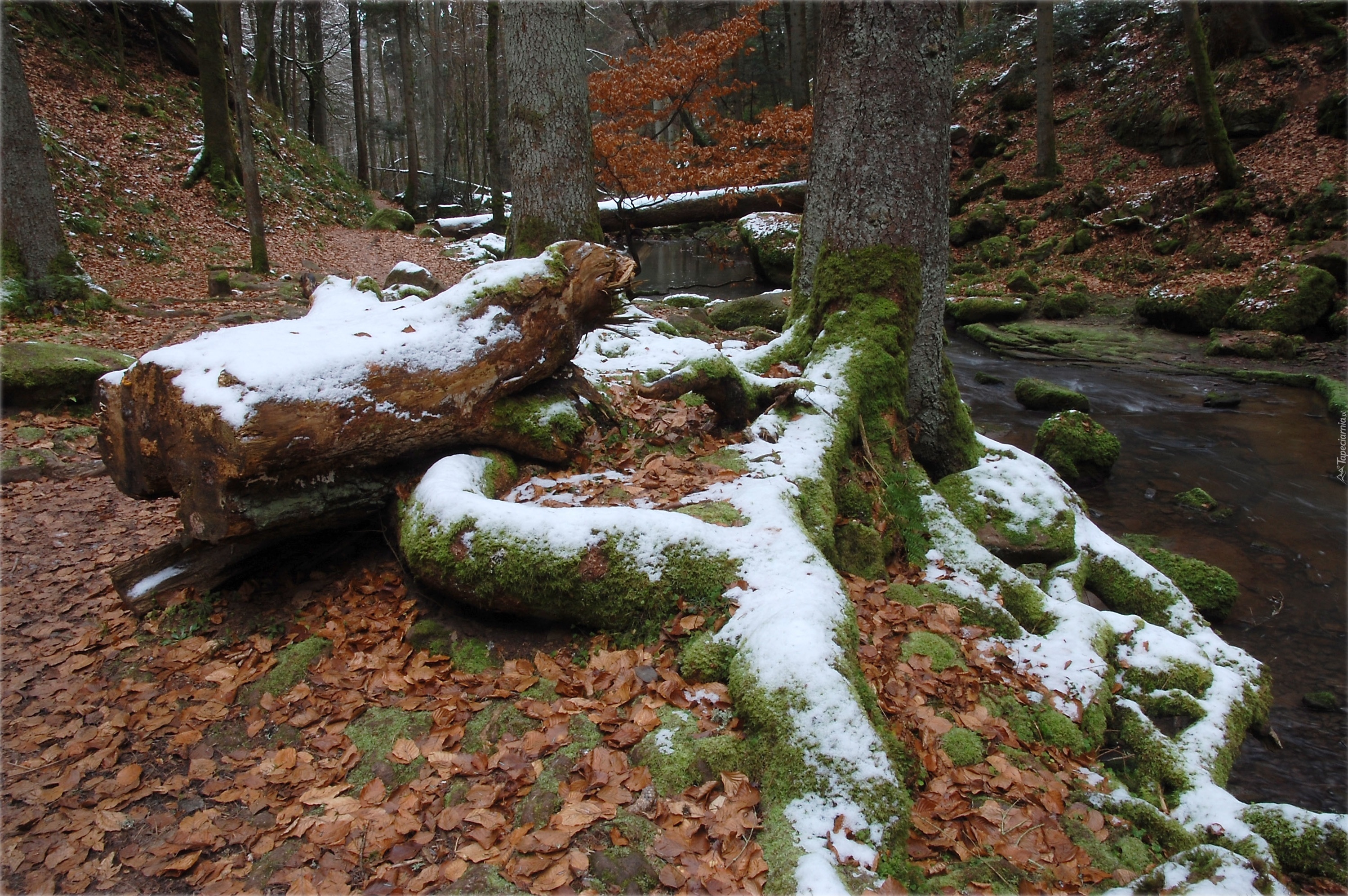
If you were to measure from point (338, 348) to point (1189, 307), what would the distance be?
1496 centimetres

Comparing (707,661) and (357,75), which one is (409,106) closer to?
(357,75)

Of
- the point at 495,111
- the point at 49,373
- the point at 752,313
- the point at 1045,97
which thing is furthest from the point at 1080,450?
the point at 495,111

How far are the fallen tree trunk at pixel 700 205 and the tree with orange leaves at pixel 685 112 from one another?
1.54 meters

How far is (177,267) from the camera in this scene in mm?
12250

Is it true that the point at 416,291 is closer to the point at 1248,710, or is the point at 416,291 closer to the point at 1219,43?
the point at 1248,710

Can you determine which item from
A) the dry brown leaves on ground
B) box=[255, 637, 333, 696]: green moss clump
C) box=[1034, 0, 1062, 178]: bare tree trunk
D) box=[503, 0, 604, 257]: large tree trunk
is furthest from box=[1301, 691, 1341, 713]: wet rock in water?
box=[1034, 0, 1062, 178]: bare tree trunk

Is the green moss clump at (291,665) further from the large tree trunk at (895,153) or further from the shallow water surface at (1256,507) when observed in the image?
the shallow water surface at (1256,507)

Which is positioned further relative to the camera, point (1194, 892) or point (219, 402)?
point (219, 402)

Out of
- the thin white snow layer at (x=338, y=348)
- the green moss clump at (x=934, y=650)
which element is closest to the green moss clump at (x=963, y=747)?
the green moss clump at (x=934, y=650)

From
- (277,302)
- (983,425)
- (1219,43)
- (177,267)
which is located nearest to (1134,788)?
(983,425)

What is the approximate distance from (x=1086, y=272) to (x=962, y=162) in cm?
891

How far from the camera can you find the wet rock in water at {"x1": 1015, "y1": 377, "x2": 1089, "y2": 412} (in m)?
10.4

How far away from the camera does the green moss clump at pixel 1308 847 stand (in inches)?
121

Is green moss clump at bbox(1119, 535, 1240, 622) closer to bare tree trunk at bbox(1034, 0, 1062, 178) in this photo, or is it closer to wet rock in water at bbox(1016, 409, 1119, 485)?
wet rock in water at bbox(1016, 409, 1119, 485)
